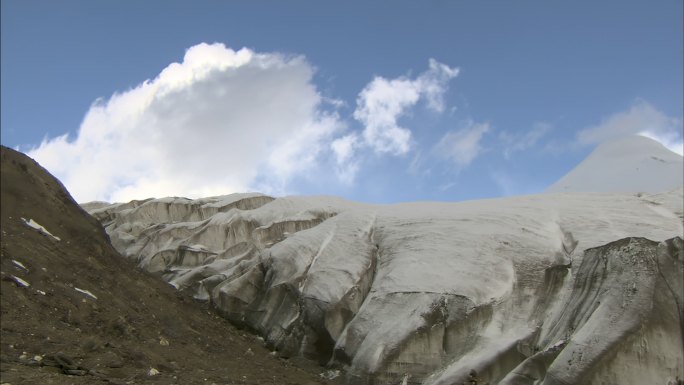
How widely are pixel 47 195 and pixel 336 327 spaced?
11669 mm

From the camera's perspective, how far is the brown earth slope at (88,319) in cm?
1274

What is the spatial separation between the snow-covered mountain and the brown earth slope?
33.4 meters

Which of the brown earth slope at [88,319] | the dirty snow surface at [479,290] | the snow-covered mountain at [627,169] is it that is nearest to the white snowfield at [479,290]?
the dirty snow surface at [479,290]

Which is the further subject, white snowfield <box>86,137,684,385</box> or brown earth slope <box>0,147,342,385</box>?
white snowfield <box>86,137,684,385</box>

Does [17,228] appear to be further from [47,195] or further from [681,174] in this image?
[681,174]

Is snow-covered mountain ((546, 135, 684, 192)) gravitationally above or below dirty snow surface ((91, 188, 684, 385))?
above

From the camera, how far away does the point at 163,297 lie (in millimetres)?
20469

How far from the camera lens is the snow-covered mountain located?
43.8 m

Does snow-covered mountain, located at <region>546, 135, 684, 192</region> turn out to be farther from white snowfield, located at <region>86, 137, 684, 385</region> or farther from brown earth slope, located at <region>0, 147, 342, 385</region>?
brown earth slope, located at <region>0, 147, 342, 385</region>

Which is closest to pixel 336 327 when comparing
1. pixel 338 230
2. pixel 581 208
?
pixel 338 230

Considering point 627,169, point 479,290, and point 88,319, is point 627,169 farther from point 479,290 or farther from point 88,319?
point 88,319

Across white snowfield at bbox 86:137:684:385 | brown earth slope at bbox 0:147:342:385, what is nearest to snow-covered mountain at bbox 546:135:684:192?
white snowfield at bbox 86:137:684:385

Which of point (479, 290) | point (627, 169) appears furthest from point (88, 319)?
point (627, 169)

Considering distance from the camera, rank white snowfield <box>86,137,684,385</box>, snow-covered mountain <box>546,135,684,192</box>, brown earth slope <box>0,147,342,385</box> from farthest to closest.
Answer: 1. snow-covered mountain <box>546,135,684,192</box>
2. white snowfield <box>86,137,684,385</box>
3. brown earth slope <box>0,147,342,385</box>
